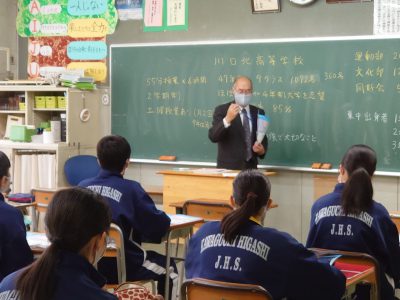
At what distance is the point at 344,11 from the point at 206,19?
1331 millimetres

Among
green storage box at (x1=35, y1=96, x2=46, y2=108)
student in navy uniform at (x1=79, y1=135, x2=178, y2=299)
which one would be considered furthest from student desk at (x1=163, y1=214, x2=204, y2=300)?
green storage box at (x1=35, y1=96, x2=46, y2=108)

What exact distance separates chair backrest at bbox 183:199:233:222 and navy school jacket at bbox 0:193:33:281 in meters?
1.95

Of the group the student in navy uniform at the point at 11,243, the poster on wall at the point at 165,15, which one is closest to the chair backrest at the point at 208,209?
the student in navy uniform at the point at 11,243

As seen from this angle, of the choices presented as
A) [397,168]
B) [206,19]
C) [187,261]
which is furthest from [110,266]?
[206,19]

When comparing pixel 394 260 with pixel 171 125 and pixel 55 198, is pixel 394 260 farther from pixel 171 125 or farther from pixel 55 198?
pixel 171 125

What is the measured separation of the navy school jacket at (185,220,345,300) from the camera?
8.03ft

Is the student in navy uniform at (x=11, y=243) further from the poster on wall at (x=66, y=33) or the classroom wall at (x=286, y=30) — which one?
the poster on wall at (x=66, y=33)

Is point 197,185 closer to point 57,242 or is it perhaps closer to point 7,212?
point 7,212

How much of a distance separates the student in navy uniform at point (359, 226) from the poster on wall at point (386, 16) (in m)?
2.63

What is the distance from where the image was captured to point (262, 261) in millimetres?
2443

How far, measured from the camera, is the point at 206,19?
6426 mm

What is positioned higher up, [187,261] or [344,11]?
[344,11]

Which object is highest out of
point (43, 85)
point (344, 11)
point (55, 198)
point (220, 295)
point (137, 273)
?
point (344, 11)

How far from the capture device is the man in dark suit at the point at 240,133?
571 cm
